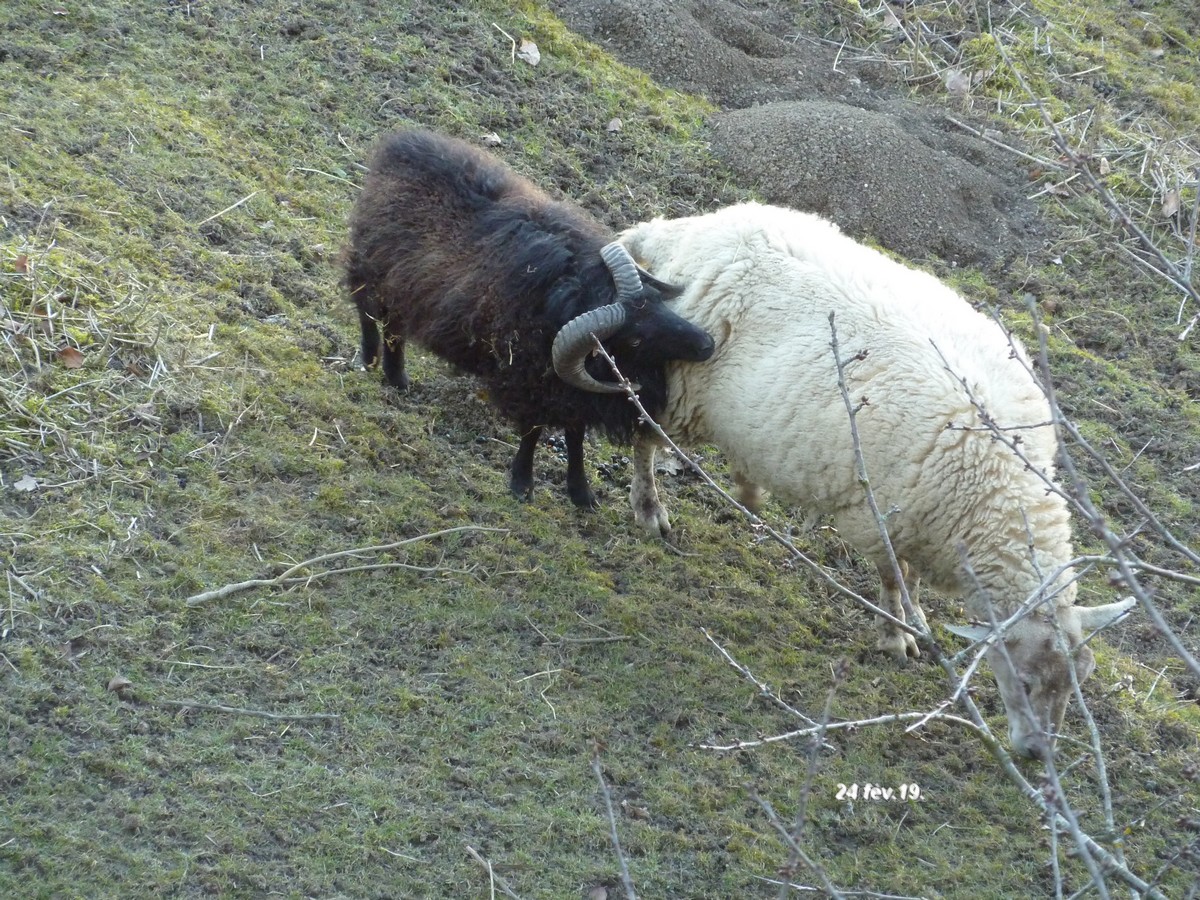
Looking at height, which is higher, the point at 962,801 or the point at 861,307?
the point at 861,307

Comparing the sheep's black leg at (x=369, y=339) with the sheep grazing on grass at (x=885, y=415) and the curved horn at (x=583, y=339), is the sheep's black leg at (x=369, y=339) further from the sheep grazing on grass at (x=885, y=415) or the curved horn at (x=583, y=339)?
the sheep grazing on grass at (x=885, y=415)

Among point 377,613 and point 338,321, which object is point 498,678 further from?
point 338,321

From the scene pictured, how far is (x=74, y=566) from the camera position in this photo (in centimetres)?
481

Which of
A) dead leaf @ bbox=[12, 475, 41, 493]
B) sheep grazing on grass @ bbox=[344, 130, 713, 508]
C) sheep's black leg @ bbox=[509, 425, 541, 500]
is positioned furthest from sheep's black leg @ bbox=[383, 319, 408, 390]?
dead leaf @ bbox=[12, 475, 41, 493]

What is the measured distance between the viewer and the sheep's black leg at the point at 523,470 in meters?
5.97

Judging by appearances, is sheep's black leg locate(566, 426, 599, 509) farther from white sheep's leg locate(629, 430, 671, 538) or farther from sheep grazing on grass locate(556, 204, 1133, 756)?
sheep grazing on grass locate(556, 204, 1133, 756)

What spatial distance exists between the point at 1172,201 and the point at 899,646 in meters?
5.75

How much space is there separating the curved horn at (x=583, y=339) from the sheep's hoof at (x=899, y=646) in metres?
1.81

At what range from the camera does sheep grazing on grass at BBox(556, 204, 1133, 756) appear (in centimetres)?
488

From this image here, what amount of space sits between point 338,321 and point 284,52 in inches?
115

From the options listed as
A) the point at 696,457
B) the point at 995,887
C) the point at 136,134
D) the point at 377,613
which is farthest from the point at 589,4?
the point at 995,887

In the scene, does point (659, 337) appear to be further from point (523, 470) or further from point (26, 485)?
point (26, 485)

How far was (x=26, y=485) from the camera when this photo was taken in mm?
5043
